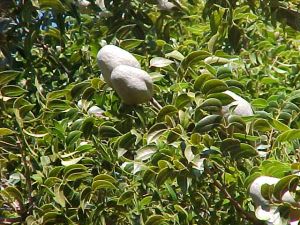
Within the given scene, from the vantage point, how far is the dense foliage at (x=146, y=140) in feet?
4.33

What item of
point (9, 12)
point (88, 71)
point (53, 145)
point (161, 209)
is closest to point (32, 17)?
point (9, 12)

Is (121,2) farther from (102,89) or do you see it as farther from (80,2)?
(102,89)

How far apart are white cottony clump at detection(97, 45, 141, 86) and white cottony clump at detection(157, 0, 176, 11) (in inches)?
21.2

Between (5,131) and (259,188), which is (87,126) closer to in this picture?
(5,131)

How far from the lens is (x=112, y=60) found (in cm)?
138

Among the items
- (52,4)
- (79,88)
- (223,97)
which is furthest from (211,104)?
(52,4)

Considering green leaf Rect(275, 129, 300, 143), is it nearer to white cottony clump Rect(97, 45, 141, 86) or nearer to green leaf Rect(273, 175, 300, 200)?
green leaf Rect(273, 175, 300, 200)

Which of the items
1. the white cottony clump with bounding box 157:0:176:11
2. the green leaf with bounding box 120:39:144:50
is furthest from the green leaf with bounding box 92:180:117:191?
the white cottony clump with bounding box 157:0:176:11

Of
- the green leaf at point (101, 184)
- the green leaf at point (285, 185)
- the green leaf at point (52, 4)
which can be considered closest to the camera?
the green leaf at point (285, 185)

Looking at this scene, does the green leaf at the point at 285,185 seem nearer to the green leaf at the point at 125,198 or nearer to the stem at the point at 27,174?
the green leaf at the point at 125,198

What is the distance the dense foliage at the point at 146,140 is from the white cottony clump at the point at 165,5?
0.41 ft

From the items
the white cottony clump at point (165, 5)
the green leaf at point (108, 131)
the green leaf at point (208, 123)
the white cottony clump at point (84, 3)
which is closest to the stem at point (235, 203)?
the green leaf at point (208, 123)

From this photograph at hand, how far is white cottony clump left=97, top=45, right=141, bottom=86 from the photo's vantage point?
4.52 feet

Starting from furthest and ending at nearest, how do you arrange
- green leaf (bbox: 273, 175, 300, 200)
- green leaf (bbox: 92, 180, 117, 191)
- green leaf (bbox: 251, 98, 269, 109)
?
green leaf (bbox: 251, 98, 269, 109) < green leaf (bbox: 92, 180, 117, 191) < green leaf (bbox: 273, 175, 300, 200)
